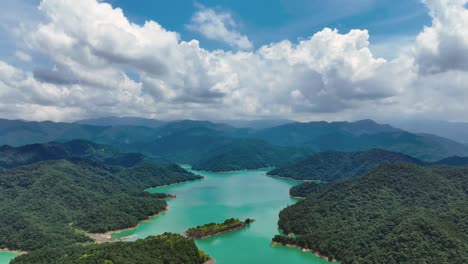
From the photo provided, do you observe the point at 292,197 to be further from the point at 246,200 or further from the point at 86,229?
the point at 86,229

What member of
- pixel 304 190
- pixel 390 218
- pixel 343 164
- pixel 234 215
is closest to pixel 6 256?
pixel 234 215

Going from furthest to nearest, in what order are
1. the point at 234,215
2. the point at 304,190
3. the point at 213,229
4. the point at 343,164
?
the point at 343,164 → the point at 304,190 → the point at 234,215 → the point at 213,229

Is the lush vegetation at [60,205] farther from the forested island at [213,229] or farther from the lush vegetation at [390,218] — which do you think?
the lush vegetation at [390,218]

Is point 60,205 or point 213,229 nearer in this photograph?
point 213,229

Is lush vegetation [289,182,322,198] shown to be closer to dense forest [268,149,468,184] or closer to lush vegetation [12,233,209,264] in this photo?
dense forest [268,149,468,184]

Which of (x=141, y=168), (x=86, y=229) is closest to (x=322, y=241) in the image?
(x=86, y=229)

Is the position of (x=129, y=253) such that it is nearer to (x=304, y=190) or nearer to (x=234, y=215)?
(x=234, y=215)

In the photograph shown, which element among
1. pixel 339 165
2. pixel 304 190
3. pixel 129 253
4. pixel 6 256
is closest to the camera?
pixel 129 253
